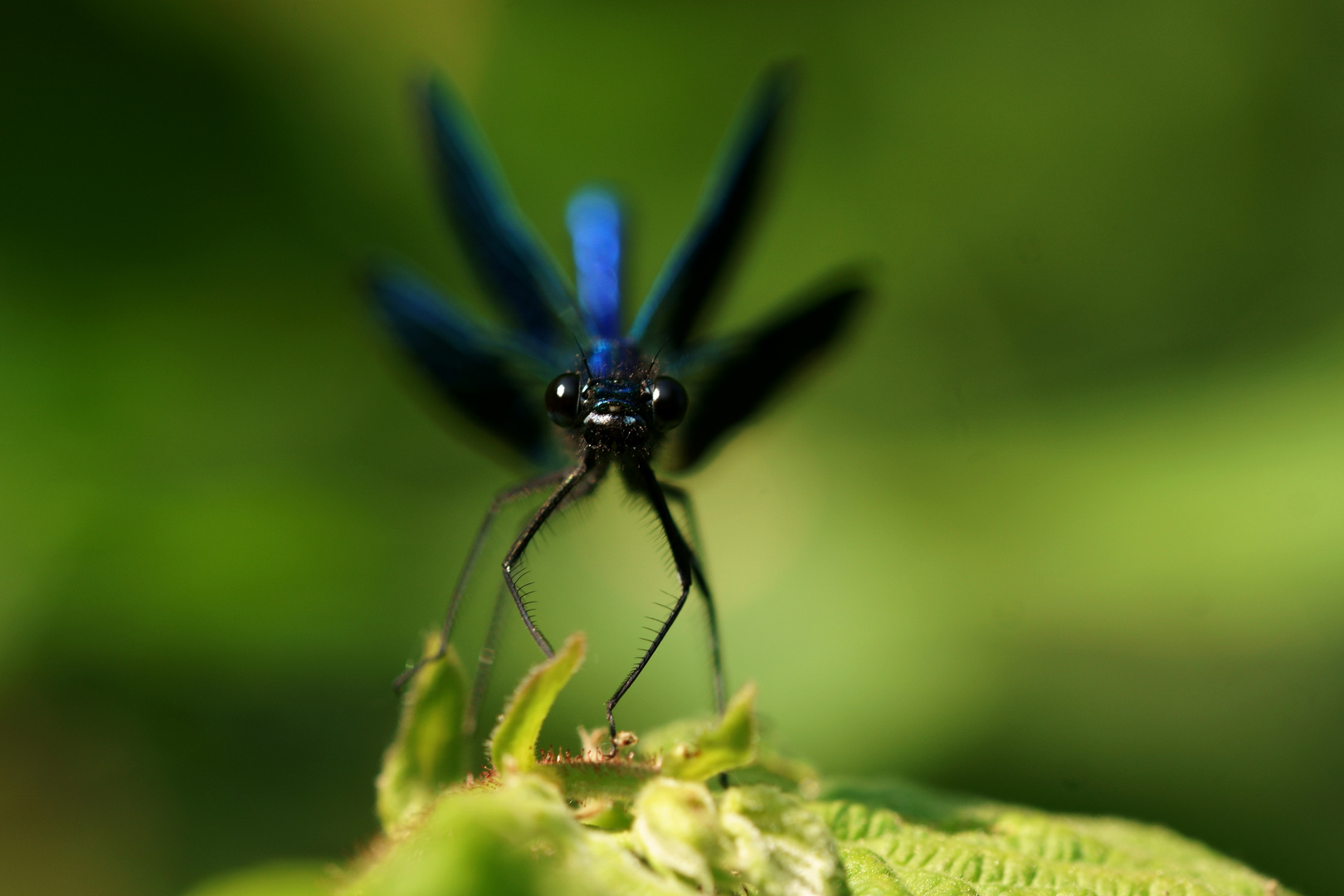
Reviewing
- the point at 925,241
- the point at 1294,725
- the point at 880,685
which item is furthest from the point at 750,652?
the point at 925,241

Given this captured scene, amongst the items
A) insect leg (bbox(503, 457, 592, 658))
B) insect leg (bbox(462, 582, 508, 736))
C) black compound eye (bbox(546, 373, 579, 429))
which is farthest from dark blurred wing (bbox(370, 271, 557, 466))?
insect leg (bbox(503, 457, 592, 658))

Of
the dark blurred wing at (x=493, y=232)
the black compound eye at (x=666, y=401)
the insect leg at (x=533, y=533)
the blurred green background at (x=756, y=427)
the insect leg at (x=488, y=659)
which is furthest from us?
the blurred green background at (x=756, y=427)

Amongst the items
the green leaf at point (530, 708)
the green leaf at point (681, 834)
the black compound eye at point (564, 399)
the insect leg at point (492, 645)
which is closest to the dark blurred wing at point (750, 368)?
the insect leg at point (492, 645)

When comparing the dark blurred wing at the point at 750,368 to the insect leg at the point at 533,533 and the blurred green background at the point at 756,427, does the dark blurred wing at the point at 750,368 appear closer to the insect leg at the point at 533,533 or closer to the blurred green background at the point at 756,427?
the blurred green background at the point at 756,427

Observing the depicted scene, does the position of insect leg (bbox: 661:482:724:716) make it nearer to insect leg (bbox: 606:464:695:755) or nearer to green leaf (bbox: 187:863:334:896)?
insect leg (bbox: 606:464:695:755)

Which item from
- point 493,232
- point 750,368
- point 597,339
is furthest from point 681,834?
point 493,232

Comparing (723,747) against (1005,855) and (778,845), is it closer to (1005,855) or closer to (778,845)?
(778,845)

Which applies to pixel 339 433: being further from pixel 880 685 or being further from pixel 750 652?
pixel 880 685
